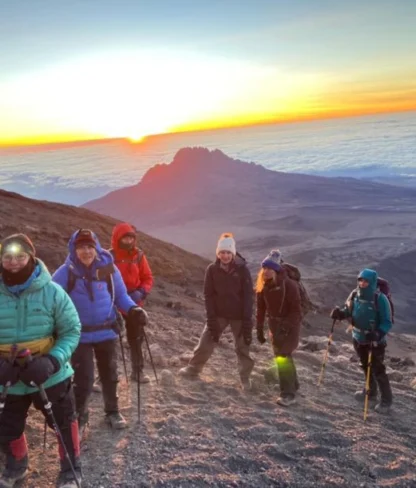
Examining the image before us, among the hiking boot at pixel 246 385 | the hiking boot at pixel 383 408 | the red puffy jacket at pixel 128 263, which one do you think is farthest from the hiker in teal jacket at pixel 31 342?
the hiking boot at pixel 383 408

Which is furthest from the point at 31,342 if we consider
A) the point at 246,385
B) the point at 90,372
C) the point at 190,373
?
the point at 246,385

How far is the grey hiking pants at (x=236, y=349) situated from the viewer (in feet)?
21.9

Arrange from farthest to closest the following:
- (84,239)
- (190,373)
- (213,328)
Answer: (190,373) < (213,328) < (84,239)

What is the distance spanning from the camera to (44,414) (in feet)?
12.7

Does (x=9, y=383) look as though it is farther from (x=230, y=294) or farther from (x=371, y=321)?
(x=371, y=321)

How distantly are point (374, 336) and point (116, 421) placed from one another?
12.6 feet

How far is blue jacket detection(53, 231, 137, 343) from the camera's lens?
470cm

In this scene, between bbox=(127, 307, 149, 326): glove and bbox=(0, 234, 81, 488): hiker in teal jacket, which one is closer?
bbox=(0, 234, 81, 488): hiker in teal jacket

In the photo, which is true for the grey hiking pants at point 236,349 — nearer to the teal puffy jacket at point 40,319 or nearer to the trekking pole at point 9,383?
the teal puffy jacket at point 40,319

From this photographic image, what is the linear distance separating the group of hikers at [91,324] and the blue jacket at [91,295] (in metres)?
0.01

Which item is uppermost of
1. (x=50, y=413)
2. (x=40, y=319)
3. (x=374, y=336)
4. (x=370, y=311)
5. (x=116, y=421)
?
(x=40, y=319)

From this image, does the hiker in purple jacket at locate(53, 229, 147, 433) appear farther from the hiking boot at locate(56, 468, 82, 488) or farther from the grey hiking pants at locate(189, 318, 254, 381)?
the grey hiking pants at locate(189, 318, 254, 381)

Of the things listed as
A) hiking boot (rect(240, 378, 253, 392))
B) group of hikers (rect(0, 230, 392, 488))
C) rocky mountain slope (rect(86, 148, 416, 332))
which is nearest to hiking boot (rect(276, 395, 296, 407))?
group of hikers (rect(0, 230, 392, 488))

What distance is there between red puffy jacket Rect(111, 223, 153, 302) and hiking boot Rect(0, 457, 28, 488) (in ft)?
9.01
